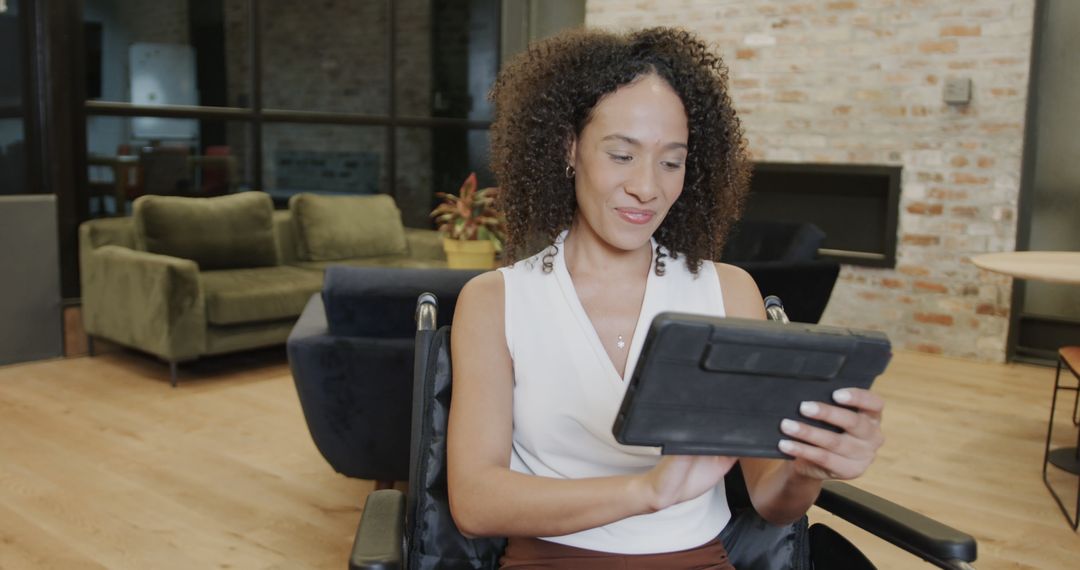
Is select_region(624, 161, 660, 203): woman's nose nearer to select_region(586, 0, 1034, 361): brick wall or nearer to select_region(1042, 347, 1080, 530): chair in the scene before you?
select_region(1042, 347, 1080, 530): chair

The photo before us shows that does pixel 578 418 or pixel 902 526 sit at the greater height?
pixel 578 418

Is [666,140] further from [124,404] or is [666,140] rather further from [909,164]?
[909,164]

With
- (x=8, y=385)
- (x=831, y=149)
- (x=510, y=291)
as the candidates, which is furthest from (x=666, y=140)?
(x=831, y=149)

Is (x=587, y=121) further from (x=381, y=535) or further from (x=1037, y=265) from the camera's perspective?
(x=1037, y=265)

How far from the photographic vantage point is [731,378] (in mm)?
1033

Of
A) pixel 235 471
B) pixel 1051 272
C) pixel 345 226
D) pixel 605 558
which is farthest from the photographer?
pixel 345 226

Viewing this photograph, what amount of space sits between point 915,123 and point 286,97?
3.74 meters

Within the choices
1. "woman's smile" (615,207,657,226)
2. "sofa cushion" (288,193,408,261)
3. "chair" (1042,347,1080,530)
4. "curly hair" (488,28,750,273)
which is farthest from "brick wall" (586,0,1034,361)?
"woman's smile" (615,207,657,226)

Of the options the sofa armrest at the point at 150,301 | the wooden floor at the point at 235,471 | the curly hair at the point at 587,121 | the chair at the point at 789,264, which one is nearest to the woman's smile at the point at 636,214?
the curly hair at the point at 587,121

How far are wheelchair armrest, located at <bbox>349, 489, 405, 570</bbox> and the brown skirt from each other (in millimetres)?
196

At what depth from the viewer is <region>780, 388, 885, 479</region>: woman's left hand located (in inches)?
42.8

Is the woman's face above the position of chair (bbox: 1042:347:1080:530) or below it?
above

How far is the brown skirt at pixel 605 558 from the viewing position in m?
1.41

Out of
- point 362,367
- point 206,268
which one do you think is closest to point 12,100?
point 206,268
